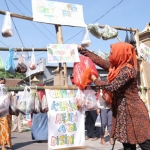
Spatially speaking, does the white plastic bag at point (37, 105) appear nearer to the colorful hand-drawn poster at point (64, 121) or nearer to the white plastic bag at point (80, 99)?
the colorful hand-drawn poster at point (64, 121)

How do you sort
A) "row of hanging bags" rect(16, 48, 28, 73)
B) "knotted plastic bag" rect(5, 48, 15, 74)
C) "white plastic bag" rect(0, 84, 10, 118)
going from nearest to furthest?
"white plastic bag" rect(0, 84, 10, 118) < "knotted plastic bag" rect(5, 48, 15, 74) < "row of hanging bags" rect(16, 48, 28, 73)

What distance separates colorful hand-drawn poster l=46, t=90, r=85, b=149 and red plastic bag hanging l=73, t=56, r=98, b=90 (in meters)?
0.25

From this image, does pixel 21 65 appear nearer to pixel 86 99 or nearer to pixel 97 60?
pixel 86 99

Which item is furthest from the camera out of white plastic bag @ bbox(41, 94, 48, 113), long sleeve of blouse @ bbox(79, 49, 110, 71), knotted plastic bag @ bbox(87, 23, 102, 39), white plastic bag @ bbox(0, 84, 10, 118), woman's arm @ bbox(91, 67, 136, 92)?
knotted plastic bag @ bbox(87, 23, 102, 39)

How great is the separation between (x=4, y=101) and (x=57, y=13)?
163cm

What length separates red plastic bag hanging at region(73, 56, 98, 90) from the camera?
3.49 m

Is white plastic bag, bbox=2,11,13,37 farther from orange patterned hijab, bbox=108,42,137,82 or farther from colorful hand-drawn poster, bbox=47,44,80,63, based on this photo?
orange patterned hijab, bbox=108,42,137,82

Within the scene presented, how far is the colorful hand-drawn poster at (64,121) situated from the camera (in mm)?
3547

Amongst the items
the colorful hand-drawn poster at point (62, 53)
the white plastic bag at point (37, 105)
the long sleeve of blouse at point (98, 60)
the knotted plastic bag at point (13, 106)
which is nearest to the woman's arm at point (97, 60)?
the long sleeve of blouse at point (98, 60)

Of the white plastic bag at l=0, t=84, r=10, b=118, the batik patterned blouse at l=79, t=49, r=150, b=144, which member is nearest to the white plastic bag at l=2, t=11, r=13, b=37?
the white plastic bag at l=0, t=84, r=10, b=118

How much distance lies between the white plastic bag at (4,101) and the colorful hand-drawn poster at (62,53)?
81 centimetres

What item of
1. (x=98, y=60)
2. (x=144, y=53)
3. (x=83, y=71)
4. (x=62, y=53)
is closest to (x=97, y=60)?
(x=98, y=60)

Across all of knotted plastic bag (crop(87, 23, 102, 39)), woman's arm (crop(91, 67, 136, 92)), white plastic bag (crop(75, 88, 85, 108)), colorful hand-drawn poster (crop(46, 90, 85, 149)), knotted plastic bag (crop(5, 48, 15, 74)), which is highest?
knotted plastic bag (crop(87, 23, 102, 39))

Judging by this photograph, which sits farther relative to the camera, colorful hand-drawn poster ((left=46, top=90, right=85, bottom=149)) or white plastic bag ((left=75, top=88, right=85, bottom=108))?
white plastic bag ((left=75, top=88, right=85, bottom=108))
